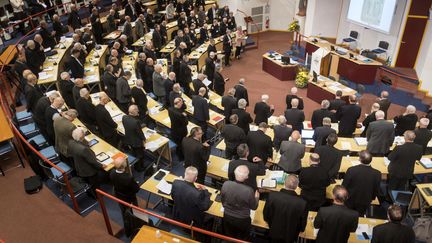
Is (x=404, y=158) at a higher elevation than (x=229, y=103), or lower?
higher

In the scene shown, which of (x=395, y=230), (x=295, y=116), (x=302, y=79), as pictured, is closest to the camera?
(x=395, y=230)

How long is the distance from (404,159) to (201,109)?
5.16 metres

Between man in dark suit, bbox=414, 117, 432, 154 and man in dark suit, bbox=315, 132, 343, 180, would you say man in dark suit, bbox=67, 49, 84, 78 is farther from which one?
man in dark suit, bbox=414, 117, 432, 154

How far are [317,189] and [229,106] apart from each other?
467 centimetres

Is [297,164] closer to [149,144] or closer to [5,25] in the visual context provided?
[149,144]

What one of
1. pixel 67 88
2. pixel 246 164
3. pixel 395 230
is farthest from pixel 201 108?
pixel 395 230

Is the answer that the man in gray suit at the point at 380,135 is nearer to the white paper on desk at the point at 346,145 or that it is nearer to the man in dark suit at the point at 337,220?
the white paper on desk at the point at 346,145

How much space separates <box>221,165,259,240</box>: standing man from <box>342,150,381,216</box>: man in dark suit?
1.94 m

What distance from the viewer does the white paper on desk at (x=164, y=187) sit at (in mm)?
6826

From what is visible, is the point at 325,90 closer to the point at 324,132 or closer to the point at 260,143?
the point at 324,132

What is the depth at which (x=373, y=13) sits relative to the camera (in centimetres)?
1574

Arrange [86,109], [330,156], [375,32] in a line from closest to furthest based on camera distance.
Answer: [330,156] < [86,109] < [375,32]

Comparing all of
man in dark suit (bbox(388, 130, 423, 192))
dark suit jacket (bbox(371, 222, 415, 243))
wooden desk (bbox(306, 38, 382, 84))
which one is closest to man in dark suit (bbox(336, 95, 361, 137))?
man in dark suit (bbox(388, 130, 423, 192))

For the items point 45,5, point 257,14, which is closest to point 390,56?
point 257,14
